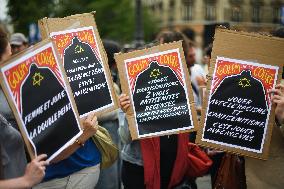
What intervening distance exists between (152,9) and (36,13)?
60.5m

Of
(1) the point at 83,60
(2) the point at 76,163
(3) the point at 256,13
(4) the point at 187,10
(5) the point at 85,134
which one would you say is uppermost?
(1) the point at 83,60

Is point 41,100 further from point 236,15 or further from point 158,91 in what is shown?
point 236,15

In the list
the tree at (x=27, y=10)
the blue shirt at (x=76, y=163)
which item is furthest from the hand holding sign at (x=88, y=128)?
the tree at (x=27, y=10)

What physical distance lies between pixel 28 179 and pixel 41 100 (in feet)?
1.47

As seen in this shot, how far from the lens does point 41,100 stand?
2.54 metres

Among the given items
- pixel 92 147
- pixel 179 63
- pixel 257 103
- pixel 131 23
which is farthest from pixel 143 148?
pixel 131 23

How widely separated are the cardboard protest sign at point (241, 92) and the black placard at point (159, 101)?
0.71ft

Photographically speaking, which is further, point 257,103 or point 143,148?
point 143,148

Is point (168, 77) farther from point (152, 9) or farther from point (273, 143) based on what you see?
point (152, 9)

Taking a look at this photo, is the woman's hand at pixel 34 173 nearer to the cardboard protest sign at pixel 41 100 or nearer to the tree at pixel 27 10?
the cardboard protest sign at pixel 41 100

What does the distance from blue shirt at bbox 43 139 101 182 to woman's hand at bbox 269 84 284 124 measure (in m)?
1.34

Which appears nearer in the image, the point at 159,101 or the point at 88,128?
the point at 88,128

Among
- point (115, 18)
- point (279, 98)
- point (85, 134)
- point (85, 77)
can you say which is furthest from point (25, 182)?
point (115, 18)

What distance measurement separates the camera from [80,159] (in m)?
3.37
